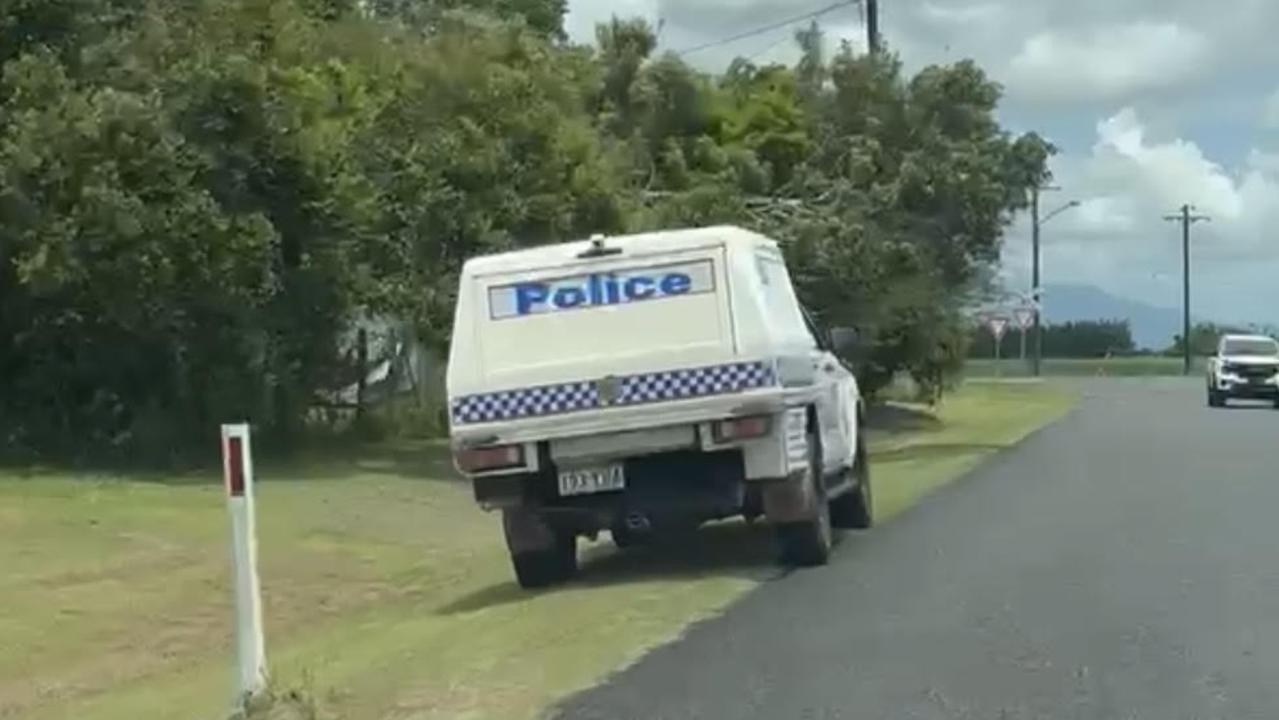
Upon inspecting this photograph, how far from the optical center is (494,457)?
1623cm

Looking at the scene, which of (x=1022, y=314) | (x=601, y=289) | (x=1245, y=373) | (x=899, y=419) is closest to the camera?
(x=601, y=289)

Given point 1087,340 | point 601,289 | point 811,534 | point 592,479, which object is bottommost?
point 1087,340

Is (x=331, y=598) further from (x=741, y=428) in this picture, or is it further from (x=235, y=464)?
(x=235, y=464)

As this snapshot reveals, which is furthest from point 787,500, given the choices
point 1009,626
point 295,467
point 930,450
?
point 930,450

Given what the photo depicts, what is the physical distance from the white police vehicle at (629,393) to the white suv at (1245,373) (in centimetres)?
4118

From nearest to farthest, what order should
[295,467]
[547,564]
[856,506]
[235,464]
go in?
1. [235,464]
2. [547,564]
3. [856,506]
4. [295,467]

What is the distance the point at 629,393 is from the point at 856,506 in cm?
468

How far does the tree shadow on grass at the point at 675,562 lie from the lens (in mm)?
16828

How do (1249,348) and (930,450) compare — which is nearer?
(930,450)

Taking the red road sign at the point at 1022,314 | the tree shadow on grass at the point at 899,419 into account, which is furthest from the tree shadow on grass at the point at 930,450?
the red road sign at the point at 1022,314

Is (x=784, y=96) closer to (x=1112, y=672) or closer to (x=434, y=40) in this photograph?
(x=434, y=40)

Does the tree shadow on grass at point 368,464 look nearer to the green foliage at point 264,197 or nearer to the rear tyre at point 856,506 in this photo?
the green foliage at point 264,197

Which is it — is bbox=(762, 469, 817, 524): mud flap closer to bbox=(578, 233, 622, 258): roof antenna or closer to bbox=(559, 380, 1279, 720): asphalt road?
bbox=(559, 380, 1279, 720): asphalt road

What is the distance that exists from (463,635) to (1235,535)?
7.50 meters
